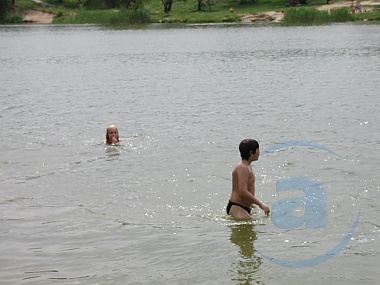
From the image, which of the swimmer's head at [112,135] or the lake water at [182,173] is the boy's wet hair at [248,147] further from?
the swimmer's head at [112,135]

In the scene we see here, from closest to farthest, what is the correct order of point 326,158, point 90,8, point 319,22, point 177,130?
point 326,158 → point 177,130 → point 319,22 → point 90,8

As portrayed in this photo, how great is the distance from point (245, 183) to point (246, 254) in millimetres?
1081

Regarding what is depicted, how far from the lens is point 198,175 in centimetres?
1438

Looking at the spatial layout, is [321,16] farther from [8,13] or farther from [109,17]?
[8,13]

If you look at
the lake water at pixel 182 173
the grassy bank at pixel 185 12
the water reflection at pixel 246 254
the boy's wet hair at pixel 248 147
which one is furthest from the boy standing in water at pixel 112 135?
the grassy bank at pixel 185 12

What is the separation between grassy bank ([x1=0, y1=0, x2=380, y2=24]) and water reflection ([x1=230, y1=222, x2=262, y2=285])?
68.4 m

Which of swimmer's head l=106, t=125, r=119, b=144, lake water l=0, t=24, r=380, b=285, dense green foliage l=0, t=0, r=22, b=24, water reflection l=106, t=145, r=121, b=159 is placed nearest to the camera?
lake water l=0, t=24, r=380, b=285

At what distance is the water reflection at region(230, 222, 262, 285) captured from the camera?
351 inches

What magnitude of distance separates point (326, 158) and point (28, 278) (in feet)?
28.0

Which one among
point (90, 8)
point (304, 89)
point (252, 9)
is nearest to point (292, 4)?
point (252, 9)

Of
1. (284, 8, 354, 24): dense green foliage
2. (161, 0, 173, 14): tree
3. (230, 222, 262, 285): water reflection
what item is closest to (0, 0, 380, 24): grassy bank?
(284, 8, 354, 24): dense green foliage

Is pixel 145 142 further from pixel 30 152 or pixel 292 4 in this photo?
pixel 292 4

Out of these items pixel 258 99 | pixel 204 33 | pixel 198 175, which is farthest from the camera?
pixel 204 33

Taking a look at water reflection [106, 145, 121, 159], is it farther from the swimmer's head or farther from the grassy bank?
the grassy bank
